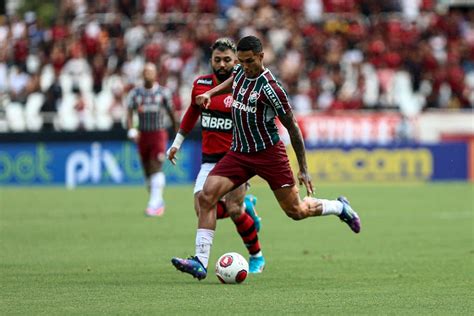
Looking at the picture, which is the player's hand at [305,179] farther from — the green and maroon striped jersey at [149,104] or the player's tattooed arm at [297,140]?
the green and maroon striped jersey at [149,104]

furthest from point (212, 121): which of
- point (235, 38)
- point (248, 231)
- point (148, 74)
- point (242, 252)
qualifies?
point (235, 38)

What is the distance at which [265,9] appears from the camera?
33.8 metres

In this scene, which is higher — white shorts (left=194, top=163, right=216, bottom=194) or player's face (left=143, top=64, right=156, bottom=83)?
player's face (left=143, top=64, right=156, bottom=83)

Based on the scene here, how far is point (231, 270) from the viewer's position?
1025 cm

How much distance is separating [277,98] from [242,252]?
359 centimetres

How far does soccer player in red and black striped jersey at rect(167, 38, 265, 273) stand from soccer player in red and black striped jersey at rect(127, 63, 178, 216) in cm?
725

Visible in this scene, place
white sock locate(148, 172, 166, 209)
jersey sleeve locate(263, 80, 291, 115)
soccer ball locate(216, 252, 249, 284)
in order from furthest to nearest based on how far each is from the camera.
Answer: white sock locate(148, 172, 166, 209), soccer ball locate(216, 252, 249, 284), jersey sleeve locate(263, 80, 291, 115)

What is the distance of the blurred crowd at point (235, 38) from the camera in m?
30.2

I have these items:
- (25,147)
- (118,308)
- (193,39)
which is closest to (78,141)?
(25,147)

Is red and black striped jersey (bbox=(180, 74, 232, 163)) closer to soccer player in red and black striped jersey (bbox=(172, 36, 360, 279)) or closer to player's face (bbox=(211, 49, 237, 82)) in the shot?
player's face (bbox=(211, 49, 237, 82))

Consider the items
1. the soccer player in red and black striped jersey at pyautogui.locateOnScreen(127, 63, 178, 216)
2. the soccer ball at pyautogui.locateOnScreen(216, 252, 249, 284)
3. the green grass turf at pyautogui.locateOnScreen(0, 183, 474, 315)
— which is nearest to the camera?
the green grass turf at pyautogui.locateOnScreen(0, 183, 474, 315)

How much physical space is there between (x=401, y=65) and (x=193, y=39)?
6406 millimetres

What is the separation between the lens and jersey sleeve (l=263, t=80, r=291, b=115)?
396 inches

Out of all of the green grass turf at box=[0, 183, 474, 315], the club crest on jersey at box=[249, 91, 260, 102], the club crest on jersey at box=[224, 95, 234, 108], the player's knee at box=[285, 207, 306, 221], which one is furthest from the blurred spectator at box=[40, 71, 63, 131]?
the club crest on jersey at box=[249, 91, 260, 102]
